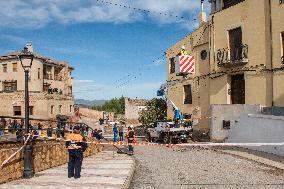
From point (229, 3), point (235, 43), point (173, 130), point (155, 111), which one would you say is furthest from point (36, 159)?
point (155, 111)

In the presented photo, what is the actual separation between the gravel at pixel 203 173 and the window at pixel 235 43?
30.5 ft

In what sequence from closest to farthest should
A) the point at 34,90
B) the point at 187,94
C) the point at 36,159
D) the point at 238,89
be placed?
the point at 36,159, the point at 238,89, the point at 187,94, the point at 34,90

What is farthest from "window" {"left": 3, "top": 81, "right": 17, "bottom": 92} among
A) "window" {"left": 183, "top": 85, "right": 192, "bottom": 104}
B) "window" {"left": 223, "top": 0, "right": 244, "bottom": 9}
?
"window" {"left": 223, "top": 0, "right": 244, "bottom": 9}

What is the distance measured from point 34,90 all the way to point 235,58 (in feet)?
96.2

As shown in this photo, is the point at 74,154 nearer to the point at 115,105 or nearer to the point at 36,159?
the point at 36,159

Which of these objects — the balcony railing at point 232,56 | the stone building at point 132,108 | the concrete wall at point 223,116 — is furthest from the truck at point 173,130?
the stone building at point 132,108

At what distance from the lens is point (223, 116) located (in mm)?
22891

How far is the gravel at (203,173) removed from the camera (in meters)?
10.2

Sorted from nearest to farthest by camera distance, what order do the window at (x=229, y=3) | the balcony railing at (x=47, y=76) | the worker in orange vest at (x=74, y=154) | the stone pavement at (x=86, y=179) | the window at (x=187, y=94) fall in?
the stone pavement at (x=86, y=179)
the worker in orange vest at (x=74, y=154)
the window at (x=229, y=3)
the window at (x=187, y=94)
the balcony railing at (x=47, y=76)

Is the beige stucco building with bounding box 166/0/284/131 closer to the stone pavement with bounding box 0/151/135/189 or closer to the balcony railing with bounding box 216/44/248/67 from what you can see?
the balcony railing with bounding box 216/44/248/67

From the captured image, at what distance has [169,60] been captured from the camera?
104 feet

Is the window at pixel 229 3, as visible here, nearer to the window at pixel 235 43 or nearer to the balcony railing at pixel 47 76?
the window at pixel 235 43

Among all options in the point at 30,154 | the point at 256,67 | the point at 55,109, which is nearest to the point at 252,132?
the point at 256,67

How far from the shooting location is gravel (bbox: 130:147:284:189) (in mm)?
10227
